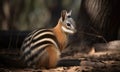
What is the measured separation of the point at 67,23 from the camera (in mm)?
7000

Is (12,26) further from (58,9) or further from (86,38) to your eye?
(86,38)

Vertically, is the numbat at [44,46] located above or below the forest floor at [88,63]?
above

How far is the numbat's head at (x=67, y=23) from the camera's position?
22.9 feet

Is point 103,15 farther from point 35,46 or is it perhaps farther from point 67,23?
point 35,46

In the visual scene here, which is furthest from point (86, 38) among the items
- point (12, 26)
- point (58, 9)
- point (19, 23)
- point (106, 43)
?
point (58, 9)

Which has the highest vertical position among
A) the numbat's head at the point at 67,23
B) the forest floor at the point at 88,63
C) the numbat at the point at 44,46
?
the numbat's head at the point at 67,23

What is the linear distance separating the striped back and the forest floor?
0.20 meters

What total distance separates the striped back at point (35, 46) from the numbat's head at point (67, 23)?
1.31 ft

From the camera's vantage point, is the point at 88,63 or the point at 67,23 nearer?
the point at 67,23

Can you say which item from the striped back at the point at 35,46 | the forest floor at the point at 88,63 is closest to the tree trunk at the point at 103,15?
the forest floor at the point at 88,63

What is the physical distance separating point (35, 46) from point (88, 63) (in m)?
1.21

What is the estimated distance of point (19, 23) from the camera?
833 inches

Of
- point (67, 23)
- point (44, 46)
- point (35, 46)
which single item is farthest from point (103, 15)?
point (35, 46)

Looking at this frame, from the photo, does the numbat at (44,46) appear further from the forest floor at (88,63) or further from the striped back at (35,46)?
the forest floor at (88,63)
